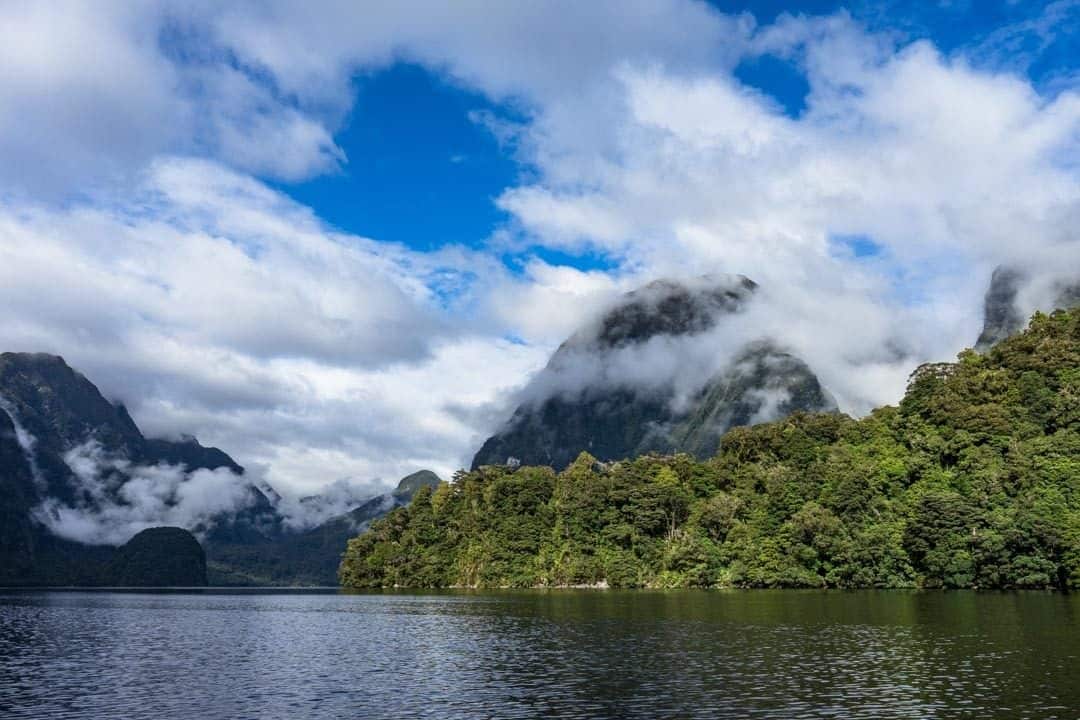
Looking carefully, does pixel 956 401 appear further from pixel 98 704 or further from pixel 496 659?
pixel 98 704

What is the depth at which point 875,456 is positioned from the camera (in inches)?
5487

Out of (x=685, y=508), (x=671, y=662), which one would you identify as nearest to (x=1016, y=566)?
(x=685, y=508)

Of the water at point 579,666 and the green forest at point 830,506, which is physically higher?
the green forest at point 830,506

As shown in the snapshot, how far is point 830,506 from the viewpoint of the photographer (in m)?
130

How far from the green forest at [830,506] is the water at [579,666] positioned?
109ft

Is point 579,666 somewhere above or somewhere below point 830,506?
below

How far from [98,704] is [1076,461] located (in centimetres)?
11999

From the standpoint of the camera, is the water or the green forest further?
the green forest

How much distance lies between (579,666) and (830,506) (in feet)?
319

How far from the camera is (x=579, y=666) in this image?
44125 millimetres

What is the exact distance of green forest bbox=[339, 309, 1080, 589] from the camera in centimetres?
10962

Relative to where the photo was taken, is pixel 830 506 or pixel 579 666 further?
pixel 830 506

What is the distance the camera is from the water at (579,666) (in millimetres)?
32844

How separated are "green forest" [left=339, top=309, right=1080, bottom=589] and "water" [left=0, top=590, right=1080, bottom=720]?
109 ft
